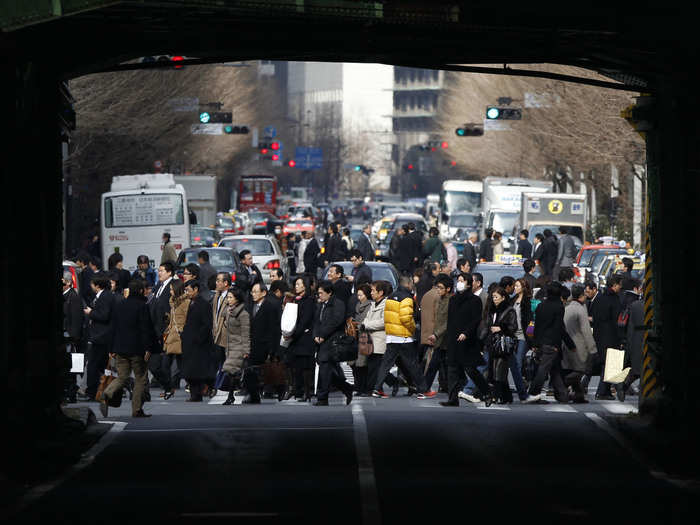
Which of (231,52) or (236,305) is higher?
(231,52)

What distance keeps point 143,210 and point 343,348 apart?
81.4ft

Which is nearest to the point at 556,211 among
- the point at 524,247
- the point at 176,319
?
the point at 524,247

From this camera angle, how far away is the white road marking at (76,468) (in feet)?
40.1

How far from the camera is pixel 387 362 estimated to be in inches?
814

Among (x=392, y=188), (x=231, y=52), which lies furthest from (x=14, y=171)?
(x=392, y=188)

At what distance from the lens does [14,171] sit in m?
13.5

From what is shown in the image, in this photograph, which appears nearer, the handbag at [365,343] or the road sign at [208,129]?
the handbag at [365,343]

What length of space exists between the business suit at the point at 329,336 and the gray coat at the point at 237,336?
0.87m

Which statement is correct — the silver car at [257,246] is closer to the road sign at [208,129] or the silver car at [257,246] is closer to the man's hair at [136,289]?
the road sign at [208,129]

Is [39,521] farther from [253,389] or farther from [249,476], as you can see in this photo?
[253,389]

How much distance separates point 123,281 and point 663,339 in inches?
392

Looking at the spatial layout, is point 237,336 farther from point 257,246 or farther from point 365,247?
point 257,246

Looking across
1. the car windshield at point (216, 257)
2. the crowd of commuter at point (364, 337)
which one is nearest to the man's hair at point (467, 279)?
the crowd of commuter at point (364, 337)

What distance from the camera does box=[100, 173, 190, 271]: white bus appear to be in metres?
42.9
